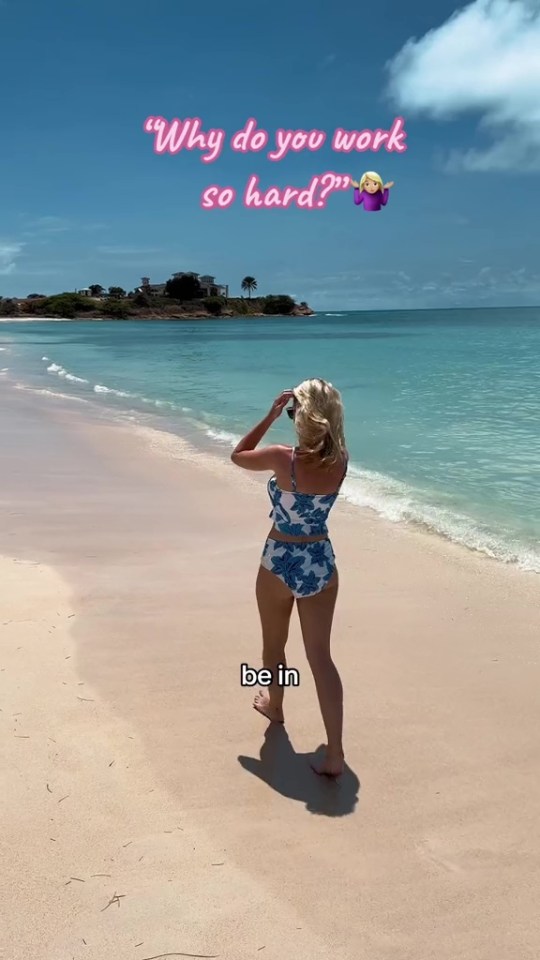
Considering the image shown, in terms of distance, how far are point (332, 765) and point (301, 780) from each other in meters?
0.16

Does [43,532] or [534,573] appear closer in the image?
[534,573]

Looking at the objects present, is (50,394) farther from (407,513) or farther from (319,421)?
(319,421)

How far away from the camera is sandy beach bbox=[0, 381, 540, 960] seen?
2.54 metres

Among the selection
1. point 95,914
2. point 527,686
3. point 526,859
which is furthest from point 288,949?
point 527,686

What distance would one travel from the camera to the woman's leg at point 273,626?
133 inches

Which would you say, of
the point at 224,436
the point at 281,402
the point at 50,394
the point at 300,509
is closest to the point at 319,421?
the point at 281,402

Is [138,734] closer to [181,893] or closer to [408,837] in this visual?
[181,893]

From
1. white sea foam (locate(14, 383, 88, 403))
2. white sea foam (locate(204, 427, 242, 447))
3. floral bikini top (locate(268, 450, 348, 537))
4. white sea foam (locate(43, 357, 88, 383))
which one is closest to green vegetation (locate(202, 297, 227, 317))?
white sea foam (locate(43, 357, 88, 383))

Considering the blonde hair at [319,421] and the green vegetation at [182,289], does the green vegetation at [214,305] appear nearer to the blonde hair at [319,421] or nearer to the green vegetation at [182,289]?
the green vegetation at [182,289]

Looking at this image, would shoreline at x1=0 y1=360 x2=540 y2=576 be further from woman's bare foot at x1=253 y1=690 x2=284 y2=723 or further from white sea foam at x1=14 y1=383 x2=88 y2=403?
white sea foam at x1=14 y1=383 x2=88 y2=403

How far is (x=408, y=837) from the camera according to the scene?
296 cm

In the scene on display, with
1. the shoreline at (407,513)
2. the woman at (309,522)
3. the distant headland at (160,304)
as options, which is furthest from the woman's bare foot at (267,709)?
the distant headland at (160,304)

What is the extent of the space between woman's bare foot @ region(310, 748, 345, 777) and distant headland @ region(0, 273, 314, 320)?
152m

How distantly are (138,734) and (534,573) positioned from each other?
11.9 feet
